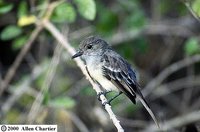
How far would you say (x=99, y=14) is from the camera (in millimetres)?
8188

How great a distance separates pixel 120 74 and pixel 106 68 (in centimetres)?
17

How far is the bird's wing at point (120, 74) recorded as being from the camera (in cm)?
599

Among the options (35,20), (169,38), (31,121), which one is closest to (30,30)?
(35,20)

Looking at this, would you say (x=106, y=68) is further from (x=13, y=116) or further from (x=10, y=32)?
(x=13, y=116)

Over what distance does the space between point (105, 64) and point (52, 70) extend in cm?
59

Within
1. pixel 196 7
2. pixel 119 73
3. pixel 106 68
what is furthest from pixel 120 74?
pixel 196 7

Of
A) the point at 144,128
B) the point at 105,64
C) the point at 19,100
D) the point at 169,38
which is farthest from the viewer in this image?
the point at 169,38

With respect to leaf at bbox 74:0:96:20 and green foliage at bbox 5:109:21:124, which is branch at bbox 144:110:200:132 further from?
leaf at bbox 74:0:96:20

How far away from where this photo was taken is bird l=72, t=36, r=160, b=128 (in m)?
6.09

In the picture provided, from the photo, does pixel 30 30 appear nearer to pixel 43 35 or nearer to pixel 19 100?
pixel 43 35

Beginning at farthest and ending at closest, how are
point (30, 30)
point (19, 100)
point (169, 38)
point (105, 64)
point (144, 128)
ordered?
point (169, 38), point (19, 100), point (144, 128), point (30, 30), point (105, 64)

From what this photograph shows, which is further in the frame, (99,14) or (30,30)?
(99,14)

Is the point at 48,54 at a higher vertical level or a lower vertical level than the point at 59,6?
higher

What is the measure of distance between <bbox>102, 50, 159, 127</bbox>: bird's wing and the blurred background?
625 millimetres
